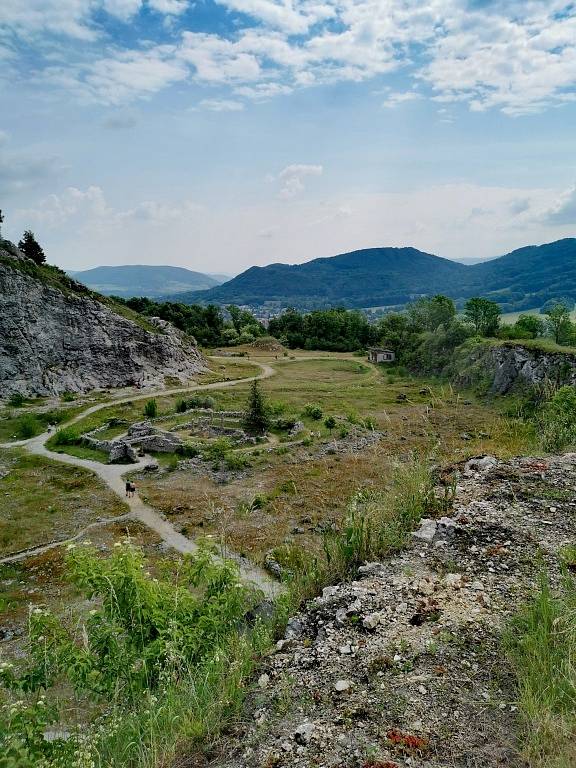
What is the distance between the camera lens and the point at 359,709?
6047mm

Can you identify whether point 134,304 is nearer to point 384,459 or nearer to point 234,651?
point 384,459

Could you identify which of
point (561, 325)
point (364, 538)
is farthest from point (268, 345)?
point (364, 538)

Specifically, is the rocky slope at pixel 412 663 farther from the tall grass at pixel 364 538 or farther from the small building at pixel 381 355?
the small building at pixel 381 355

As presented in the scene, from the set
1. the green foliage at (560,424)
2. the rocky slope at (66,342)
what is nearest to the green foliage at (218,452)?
the green foliage at (560,424)

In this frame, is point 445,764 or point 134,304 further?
point 134,304

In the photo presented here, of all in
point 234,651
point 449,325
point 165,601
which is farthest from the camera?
point 449,325

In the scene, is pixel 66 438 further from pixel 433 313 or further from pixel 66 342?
pixel 433 313

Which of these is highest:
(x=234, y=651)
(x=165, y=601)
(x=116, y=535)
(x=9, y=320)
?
(x=9, y=320)

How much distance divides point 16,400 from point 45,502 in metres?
30.5

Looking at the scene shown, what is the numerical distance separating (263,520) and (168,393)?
39.5 metres

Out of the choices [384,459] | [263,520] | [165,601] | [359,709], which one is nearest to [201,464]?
[263,520]

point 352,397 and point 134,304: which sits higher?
point 134,304

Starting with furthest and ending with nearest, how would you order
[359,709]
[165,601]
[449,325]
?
[449,325] < [165,601] < [359,709]

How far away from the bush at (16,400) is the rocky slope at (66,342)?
93 cm
